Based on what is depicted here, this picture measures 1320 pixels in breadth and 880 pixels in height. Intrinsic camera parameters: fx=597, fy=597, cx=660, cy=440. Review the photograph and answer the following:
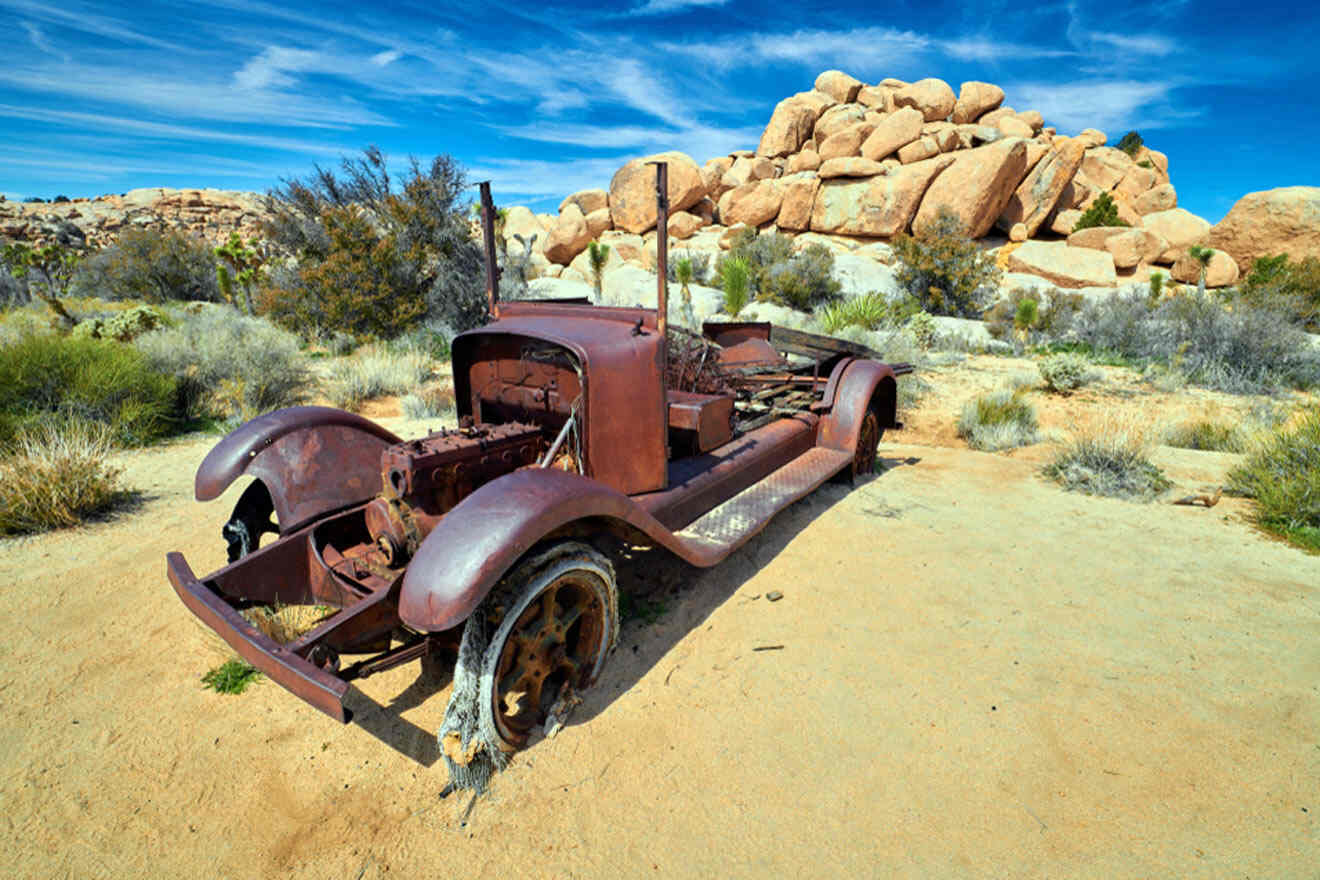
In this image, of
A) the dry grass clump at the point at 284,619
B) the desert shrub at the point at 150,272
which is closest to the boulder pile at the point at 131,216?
the desert shrub at the point at 150,272

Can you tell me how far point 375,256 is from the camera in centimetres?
1291

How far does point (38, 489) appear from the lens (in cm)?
482

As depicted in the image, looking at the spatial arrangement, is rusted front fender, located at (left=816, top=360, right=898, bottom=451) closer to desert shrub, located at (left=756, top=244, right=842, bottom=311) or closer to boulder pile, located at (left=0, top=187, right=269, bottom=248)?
desert shrub, located at (left=756, top=244, right=842, bottom=311)

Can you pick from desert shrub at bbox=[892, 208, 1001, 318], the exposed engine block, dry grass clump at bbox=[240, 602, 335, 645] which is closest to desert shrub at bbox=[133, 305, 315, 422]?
dry grass clump at bbox=[240, 602, 335, 645]

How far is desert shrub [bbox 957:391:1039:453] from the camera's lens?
298 inches

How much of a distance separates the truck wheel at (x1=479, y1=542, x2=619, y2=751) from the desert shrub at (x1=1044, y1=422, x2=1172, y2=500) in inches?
204

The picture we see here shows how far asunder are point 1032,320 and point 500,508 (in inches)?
671

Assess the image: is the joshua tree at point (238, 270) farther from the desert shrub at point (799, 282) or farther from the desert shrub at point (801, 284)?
the desert shrub at point (801, 284)

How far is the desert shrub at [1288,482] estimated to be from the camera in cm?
471

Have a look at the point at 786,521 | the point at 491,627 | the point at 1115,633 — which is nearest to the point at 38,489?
the point at 491,627

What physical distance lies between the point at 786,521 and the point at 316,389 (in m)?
8.50

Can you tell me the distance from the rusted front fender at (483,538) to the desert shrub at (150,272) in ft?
84.5

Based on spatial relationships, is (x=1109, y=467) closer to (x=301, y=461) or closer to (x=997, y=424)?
(x=997, y=424)

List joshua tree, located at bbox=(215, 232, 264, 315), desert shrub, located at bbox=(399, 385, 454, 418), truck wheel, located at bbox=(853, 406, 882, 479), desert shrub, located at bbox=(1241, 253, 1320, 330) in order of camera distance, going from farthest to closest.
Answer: joshua tree, located at bbox=(215, 232, 264, 315) < desert shrub, located at bbox=(1241, 253, 1320, 330) < desert shrub, located at bbox=(399, 385, 454, 418) < truck wheel, located at bbox=(853, 406, 882, 479)
